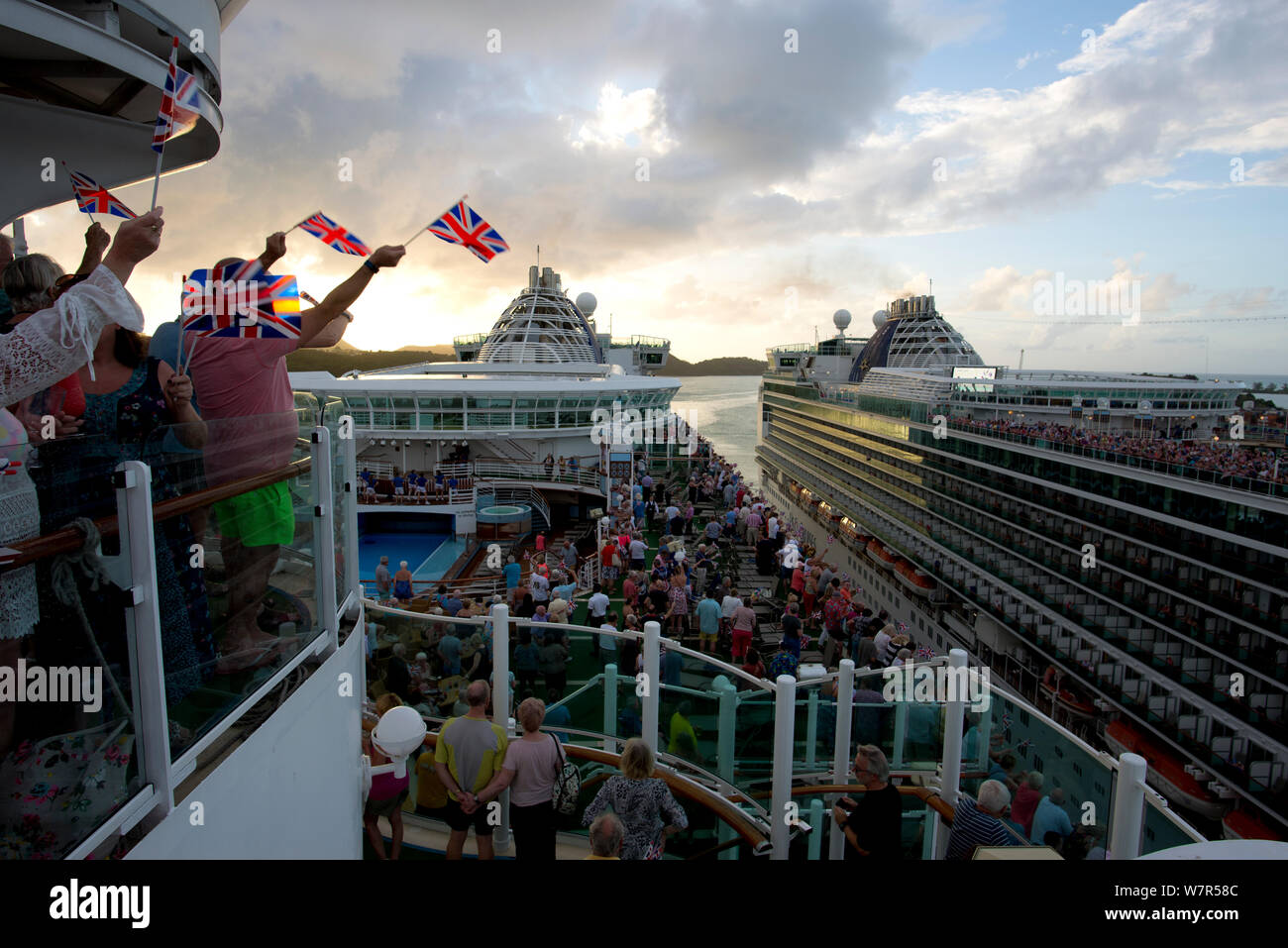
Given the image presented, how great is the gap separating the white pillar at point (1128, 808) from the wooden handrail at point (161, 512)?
3393 mm

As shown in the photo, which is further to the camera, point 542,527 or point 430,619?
point 542,527

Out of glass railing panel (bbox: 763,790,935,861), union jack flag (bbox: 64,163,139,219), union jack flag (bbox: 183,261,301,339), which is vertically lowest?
glass railing panel (bbox: 763,790,935,861)

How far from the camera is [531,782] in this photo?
337 centimetres

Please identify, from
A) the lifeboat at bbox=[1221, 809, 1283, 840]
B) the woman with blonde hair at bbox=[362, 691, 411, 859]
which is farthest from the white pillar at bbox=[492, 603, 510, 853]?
the lifeboat at bbox=[1221, 809, 1283, 840]

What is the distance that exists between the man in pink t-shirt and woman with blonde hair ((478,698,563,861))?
135 centimetres

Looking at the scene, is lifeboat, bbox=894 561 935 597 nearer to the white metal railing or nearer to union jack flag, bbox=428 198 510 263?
union jack flag, bbox=428 198 510 263

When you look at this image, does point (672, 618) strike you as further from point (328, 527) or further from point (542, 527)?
point (542, 527)

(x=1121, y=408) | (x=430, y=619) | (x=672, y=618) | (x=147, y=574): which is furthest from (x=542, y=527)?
(x=1121, y=408)

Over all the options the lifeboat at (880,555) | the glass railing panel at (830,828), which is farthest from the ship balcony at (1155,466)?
the glass railing panel at (830,828)

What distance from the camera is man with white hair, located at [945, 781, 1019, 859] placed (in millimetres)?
3211

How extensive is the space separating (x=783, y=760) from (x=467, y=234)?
457 centimetres
